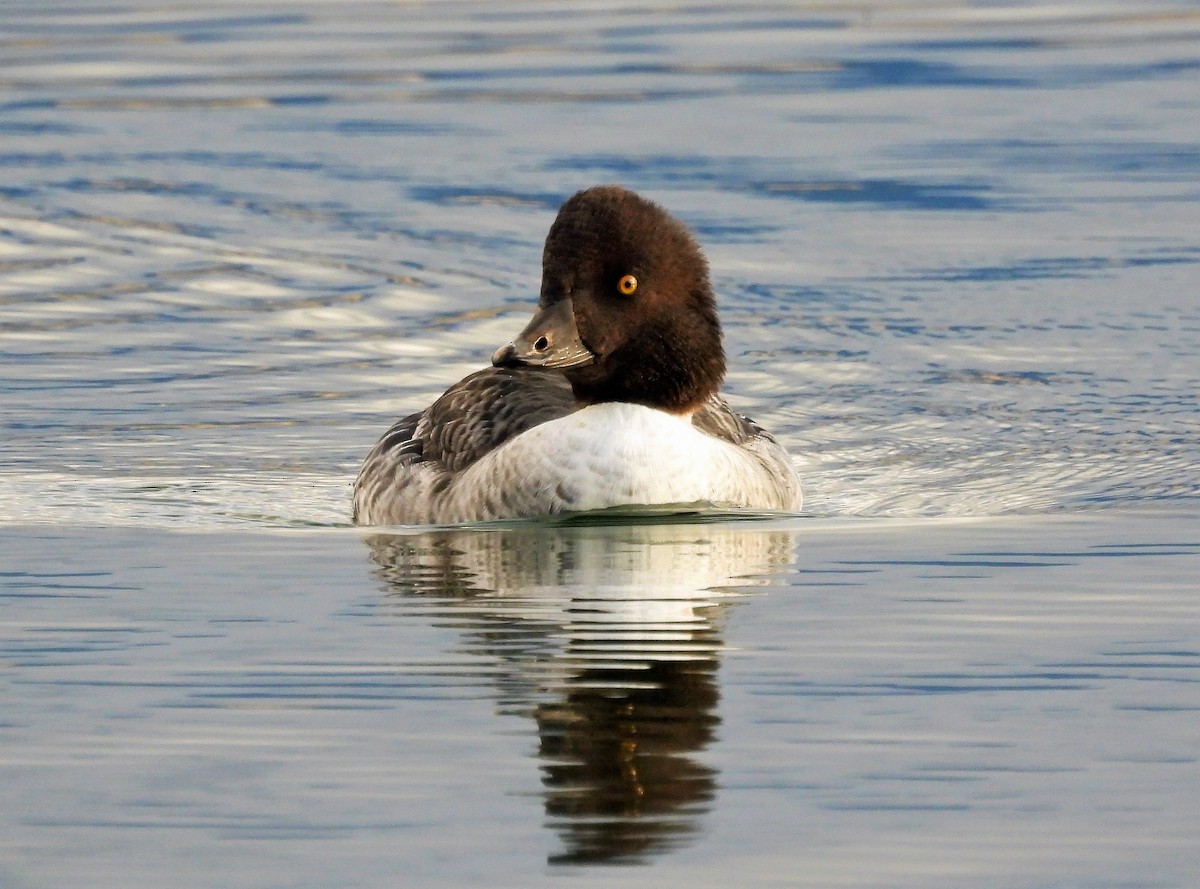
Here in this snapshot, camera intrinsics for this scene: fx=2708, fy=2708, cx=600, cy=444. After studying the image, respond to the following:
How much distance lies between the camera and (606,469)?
34.2ft

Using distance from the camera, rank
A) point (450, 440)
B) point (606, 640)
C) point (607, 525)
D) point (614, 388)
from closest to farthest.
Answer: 1. point (606, 640)
2. point (607, 525)
3. point (614, 388)
4. point (450, 440)

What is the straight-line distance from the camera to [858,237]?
17.9 metres

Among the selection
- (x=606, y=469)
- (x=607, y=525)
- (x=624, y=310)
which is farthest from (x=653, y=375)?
(x=607, y=525)

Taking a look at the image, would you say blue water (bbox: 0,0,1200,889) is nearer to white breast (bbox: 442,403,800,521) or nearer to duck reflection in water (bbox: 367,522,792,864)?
duck reflection in water (bbox: 367,522,792,864)

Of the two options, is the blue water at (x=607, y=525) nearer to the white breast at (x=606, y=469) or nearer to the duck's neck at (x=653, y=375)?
the white breast at (x=606, y=469)

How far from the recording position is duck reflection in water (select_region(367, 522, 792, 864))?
6.40 meters

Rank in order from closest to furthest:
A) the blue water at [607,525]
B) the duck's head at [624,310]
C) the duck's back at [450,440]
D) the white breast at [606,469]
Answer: the blue water at [607,525] → the duck's head at [624,310] → the white breast at [606,469] → the duck's back at [450,440]

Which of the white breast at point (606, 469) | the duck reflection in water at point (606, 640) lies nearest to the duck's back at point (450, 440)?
the white breast at point (606, 469)

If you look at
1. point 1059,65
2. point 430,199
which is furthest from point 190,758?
point 1059,65

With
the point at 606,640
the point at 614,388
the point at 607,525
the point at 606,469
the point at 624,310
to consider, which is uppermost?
the point at 624,310

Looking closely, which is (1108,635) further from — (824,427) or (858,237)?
(858,237)

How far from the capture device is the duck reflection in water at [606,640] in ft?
21.0

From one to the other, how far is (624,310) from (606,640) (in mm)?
2596

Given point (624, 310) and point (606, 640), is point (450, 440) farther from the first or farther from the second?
point (606, 640)
